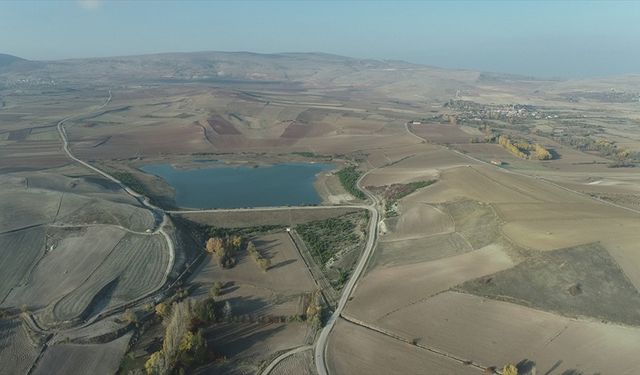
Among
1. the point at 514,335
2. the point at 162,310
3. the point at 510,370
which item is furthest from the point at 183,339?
the point at 514,335

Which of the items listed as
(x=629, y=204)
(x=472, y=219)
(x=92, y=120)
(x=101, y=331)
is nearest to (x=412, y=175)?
(x=472, y=219)

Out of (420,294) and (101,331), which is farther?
(420,294)

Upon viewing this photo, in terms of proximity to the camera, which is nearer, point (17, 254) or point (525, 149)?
point (17, 254)

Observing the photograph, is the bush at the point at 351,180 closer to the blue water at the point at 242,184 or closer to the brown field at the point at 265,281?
the blue water at the point at 242,184

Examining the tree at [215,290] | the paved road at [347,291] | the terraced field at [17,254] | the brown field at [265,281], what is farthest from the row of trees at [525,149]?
the terraced field at [17,254]

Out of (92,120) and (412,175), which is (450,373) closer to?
(412,175)

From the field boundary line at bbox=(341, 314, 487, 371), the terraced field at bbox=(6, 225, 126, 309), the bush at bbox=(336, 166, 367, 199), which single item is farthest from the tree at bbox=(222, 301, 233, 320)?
the bush at bbox=(336, 166, 367, 199)

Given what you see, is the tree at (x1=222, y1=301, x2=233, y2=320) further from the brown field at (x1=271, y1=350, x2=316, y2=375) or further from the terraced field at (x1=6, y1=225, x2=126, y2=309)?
the terraced field at (x1=6, y1=225, x2=126, y2=309)

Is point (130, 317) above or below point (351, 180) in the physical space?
above

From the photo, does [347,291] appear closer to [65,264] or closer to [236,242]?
[236,242]
